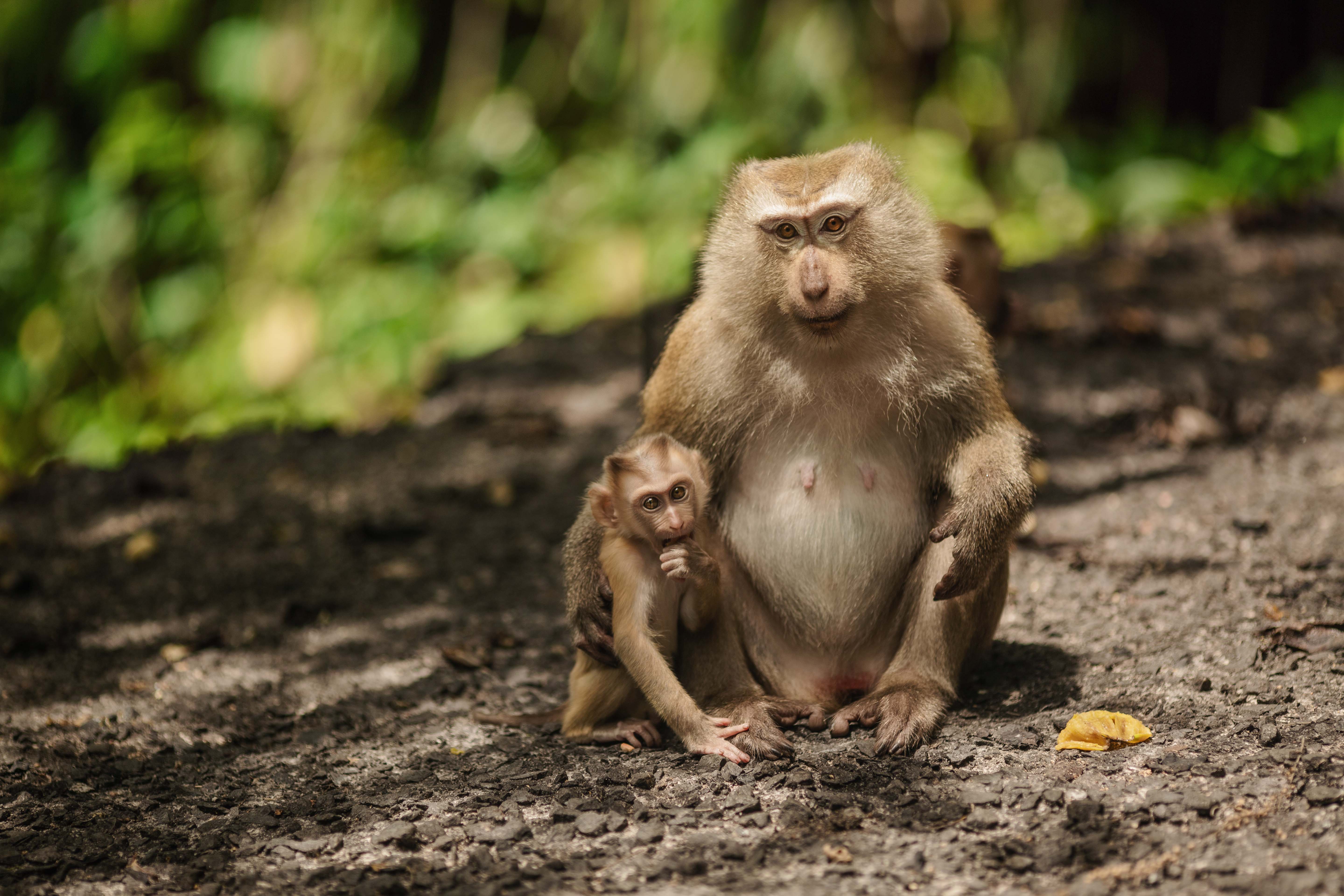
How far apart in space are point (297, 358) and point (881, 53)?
521cm

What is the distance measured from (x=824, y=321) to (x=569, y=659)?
1.82 metres

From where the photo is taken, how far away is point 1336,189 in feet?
25.0

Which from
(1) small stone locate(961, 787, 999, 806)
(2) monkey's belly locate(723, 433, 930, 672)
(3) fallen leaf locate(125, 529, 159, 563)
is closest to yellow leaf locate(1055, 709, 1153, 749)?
(1) small stone locate(961, 787, 999, 806)

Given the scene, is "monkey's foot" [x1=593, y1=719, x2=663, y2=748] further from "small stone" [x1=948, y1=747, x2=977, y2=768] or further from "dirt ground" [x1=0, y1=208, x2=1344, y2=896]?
"small stone" [x1=948, y1=747, x2=977, y2=768]

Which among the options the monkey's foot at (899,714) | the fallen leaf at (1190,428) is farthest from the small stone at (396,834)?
the fallen leaf at (1190,428)

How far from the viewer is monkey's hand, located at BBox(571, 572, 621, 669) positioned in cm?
337

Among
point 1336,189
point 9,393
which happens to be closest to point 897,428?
point 1336,189

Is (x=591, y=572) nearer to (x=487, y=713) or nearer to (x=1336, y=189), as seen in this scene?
(x=487, y=713)

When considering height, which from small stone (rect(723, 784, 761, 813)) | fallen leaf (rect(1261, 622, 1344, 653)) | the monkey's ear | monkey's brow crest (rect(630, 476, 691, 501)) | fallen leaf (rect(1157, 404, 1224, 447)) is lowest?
small stone (rect(723, 784, 761, 813))

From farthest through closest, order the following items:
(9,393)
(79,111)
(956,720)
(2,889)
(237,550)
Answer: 1. (79,111)
2. (9,393)
3. (237,550)
4. (956,720)
5. (2,889)

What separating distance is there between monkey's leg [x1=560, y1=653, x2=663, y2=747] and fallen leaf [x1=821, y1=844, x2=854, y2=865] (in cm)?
78

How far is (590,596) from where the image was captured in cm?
341

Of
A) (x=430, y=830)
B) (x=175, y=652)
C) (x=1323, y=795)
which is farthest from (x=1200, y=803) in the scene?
A: (x=175, y=652)

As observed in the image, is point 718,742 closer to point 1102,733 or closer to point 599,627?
point 599,627
